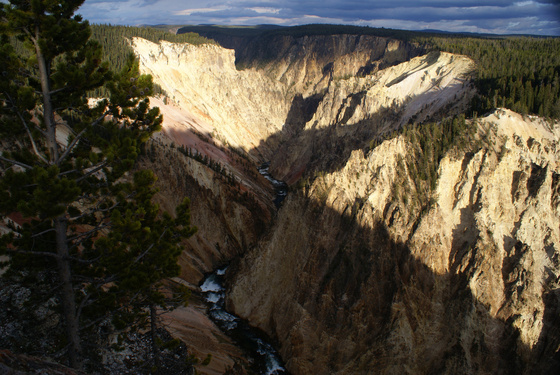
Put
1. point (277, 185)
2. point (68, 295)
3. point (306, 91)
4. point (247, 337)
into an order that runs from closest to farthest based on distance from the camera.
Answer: point (68, 295) < point (247, 337) < point (277, 185) < point (306, 91)

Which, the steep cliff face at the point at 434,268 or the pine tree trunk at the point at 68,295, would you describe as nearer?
the pine tree trunk at the point at 68,295

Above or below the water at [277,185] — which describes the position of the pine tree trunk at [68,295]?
above

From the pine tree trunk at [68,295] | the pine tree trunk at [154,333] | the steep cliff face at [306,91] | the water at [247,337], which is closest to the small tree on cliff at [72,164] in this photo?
the pine tree trunk at [68,295]

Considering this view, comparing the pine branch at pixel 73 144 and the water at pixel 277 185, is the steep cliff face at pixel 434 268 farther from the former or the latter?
the water at pixel 277 185

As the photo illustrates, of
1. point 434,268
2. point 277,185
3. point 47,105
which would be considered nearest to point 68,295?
point 47,105

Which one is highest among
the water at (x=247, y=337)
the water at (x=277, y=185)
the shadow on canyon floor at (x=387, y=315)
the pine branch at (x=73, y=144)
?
the pine branch at (x=73, y=144)

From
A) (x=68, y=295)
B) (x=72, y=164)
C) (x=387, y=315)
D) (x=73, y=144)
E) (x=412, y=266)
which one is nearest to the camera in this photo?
(x=73, y=144)

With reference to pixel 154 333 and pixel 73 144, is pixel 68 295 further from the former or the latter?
pixel 154 333

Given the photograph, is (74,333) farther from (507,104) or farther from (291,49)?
(291,49)
